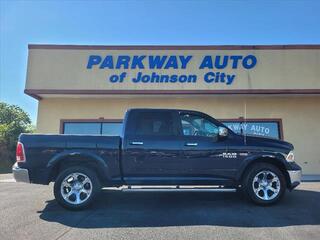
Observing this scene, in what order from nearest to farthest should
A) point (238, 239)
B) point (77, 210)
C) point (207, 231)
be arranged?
point (238, 239) < point (207, 231) < point (77, 210)

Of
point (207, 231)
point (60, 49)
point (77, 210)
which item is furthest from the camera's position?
point (60, 49)

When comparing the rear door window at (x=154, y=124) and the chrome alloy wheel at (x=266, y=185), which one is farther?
the rear door window at (x=154, y=124)

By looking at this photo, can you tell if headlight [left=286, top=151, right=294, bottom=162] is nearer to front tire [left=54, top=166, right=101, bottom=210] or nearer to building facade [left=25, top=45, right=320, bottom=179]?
front tire [left=54, top=166, right=101, bottom=210]

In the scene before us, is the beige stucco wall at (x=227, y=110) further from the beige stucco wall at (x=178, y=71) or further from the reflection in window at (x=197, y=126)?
the reflection in window at (x=197, y=126)

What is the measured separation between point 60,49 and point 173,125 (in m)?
8.91

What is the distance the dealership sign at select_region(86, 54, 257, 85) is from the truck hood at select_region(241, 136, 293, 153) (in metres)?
7.10

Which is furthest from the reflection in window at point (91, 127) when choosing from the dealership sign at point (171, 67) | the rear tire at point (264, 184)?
the rear tire at point (264, 184)

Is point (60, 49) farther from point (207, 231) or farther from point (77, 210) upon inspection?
point (207, 231)

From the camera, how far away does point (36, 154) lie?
722 cm

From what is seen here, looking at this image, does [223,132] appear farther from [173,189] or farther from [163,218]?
[163,218]

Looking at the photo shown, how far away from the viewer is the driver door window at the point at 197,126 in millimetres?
7672

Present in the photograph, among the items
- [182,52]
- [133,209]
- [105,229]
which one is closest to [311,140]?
[182,52]

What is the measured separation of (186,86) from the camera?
47.8ft

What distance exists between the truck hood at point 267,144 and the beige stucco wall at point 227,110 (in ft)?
24.1
